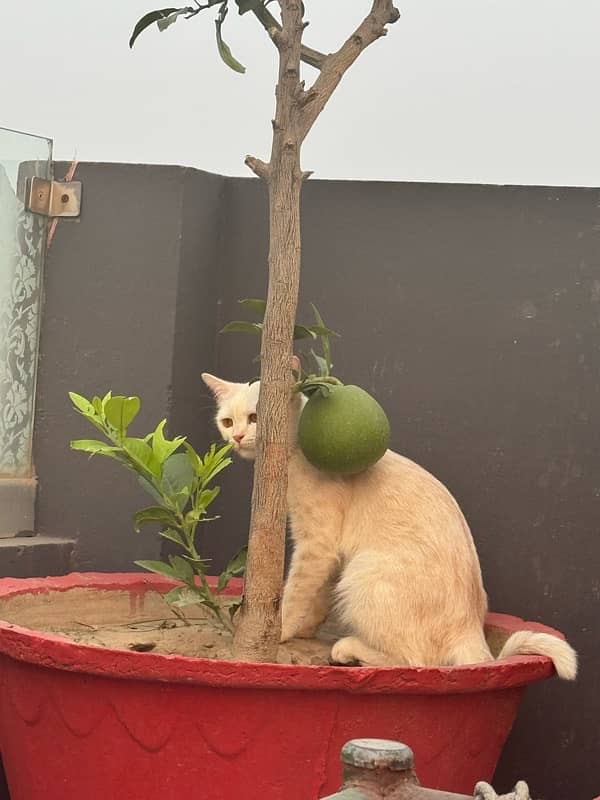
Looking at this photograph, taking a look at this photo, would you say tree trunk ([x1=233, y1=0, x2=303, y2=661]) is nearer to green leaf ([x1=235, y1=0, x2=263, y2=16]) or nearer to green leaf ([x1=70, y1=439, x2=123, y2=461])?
green leaf ([x1=235, y1=0, x2=263, y2=16])

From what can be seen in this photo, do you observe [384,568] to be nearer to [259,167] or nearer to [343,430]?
[343,430]

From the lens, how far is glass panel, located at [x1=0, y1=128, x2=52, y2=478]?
111 inches

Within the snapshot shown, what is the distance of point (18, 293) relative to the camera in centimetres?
285

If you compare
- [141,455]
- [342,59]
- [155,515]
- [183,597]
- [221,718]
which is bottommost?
[221,718]

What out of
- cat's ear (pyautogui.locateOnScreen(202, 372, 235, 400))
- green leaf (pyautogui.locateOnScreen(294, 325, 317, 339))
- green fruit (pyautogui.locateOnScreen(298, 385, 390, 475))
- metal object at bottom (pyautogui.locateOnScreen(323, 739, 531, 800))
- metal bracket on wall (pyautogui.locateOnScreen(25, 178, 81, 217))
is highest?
metal bracket on wall (pyautogui.locateOnScreen(25, 178, 81, 217))

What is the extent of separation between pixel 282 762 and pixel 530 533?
1.05 metres

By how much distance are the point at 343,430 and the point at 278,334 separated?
25 cm

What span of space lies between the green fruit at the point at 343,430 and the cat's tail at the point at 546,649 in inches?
16.7

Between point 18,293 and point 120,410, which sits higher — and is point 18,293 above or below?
above

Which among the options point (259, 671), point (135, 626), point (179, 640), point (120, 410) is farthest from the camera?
point (135, 626)

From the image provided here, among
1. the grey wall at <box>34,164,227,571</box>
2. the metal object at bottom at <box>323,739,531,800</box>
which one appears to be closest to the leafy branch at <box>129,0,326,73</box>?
the grey wall at <box>34,164,227,571</box>

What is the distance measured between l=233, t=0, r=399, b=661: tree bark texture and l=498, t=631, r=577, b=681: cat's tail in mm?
428

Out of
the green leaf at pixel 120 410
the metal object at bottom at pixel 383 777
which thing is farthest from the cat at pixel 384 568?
the metal object at bottom at pixel 383 777

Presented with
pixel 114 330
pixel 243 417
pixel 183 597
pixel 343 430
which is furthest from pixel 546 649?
pixel 114 330
